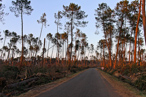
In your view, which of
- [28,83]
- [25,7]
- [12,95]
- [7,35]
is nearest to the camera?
[12,95]

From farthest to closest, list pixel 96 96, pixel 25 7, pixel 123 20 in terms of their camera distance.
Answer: pixel 123 20
pixel 25 7
pixel 96 96

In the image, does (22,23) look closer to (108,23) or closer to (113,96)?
(108,23)

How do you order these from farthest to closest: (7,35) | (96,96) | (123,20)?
(7,35) < (123,20) < (96,96)

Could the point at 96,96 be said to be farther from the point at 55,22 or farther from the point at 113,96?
the point at 55,22

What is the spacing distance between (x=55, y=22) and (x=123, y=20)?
17.0 meters

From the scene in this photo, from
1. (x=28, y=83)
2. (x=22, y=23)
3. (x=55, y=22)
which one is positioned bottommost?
(x=28, y=83)

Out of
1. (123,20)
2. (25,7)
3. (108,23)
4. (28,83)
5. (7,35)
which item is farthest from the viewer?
(7,35)

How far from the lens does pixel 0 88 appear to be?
1082cm

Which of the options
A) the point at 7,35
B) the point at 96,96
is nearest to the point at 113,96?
the point at 96,96

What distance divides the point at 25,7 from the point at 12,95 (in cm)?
2236

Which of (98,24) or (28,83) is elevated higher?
(98,24)

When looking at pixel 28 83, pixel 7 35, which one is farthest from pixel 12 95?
pixel 7 35

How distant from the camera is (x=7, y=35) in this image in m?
50.2

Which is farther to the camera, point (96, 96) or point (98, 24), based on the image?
point (98, 24)
